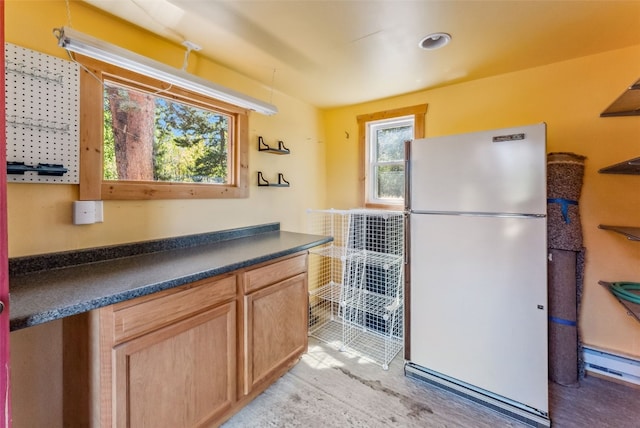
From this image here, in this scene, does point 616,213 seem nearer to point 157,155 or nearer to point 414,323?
point 414,323

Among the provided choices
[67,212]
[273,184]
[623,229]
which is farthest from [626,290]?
[67,212]

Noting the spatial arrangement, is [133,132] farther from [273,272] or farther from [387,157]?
[387,157]

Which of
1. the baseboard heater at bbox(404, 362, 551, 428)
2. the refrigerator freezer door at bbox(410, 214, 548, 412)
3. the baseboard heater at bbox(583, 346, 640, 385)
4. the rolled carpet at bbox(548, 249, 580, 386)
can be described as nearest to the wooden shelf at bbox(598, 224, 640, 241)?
the rolled carpet at bbox(548, 249, 580, 386)

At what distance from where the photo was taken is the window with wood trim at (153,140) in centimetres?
148

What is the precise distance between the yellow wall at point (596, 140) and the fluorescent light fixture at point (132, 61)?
84.6 inches

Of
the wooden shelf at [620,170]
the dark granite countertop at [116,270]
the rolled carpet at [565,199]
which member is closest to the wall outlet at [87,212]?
the dark granite countertop at [116,270]

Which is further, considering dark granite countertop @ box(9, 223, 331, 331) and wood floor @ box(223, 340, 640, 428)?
wood floor @ box(223, 340, 640, 428)

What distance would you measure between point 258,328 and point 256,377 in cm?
30

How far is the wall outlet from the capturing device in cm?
142

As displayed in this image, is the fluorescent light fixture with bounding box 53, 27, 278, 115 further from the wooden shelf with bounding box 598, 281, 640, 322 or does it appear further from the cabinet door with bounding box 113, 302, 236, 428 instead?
the wooden shelf with bounding box 598, 281, 640, 322

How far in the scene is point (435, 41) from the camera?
71.3 inches

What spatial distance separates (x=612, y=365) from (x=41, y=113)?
3779mm

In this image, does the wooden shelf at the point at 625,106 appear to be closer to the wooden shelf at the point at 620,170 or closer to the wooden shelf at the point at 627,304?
the wooden shelf at the point at 620,170

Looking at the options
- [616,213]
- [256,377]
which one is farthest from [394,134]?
[256,377]
